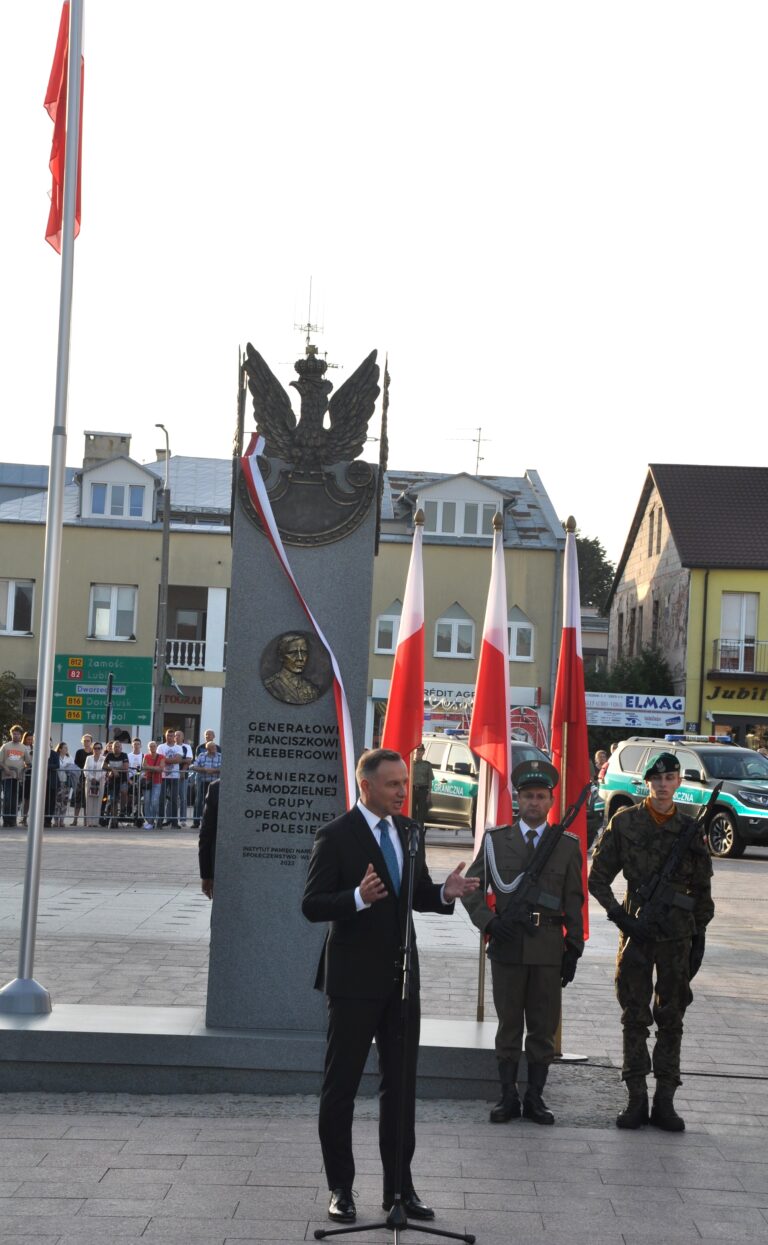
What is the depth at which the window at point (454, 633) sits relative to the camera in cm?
5162

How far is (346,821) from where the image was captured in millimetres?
6352

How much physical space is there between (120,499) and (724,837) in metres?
28.5

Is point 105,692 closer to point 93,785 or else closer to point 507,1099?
point 93,785

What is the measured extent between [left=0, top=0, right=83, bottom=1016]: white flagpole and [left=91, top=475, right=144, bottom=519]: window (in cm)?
4241

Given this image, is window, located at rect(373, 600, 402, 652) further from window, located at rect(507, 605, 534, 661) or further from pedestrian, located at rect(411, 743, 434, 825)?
pedestrian, located at rect(411, 743, 434, 825)

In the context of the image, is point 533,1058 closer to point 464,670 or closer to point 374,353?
point 374,353

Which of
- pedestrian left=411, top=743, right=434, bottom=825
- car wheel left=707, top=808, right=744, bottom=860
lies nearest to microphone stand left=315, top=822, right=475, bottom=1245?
pedestrian left=411, top=743, right=434, bottom=825

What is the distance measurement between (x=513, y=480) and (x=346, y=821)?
168ft

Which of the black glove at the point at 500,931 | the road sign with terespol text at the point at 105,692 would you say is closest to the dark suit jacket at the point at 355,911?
the black glove at the point at 500,931

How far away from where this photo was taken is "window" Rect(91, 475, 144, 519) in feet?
171

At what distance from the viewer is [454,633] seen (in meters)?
51.8

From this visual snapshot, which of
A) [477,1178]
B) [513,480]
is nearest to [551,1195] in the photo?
[477,1178]

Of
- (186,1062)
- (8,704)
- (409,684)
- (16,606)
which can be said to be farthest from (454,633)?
(186,1062)

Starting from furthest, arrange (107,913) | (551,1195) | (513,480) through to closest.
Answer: (513,480)
(107,913)
(551,1195)
